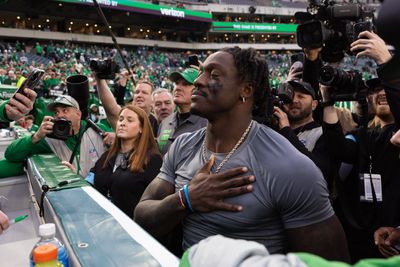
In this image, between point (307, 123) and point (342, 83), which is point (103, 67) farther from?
point (342, 83)

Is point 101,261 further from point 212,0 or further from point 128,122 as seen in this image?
point 212,0

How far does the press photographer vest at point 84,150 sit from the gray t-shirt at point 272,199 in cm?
175

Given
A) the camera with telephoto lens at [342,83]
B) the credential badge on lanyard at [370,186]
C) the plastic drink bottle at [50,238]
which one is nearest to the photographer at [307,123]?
the credential badge on lanyard at [370,186]

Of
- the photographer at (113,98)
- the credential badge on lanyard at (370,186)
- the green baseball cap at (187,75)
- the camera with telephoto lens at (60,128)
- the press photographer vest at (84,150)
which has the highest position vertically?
the green baseball cap at (187,75)

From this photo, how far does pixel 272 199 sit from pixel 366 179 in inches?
37.7

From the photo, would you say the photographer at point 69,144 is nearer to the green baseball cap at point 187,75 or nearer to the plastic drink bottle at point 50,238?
the green baseball cap at point 187,75

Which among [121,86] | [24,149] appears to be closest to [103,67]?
[24,149]

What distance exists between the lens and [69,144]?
284 cm

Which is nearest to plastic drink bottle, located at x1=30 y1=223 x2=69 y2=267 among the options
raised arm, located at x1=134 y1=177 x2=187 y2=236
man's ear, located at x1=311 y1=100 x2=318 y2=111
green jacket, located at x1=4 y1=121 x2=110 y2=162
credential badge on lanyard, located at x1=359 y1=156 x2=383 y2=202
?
raised arm, located at x1=134 y1=177 x2=187 y2=236

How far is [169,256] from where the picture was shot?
1.03 meters

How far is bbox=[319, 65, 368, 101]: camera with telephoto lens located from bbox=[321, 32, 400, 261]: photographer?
55 mm

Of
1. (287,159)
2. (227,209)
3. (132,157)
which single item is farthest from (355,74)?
(132,157)

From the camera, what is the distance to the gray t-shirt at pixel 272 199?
45.9 inches

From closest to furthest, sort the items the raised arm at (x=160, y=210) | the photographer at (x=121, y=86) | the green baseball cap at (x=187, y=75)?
the raised arm at (x=160, y=210), the green baseball cap at (x=187, y=75), the photographer at (x=121, y=86)
